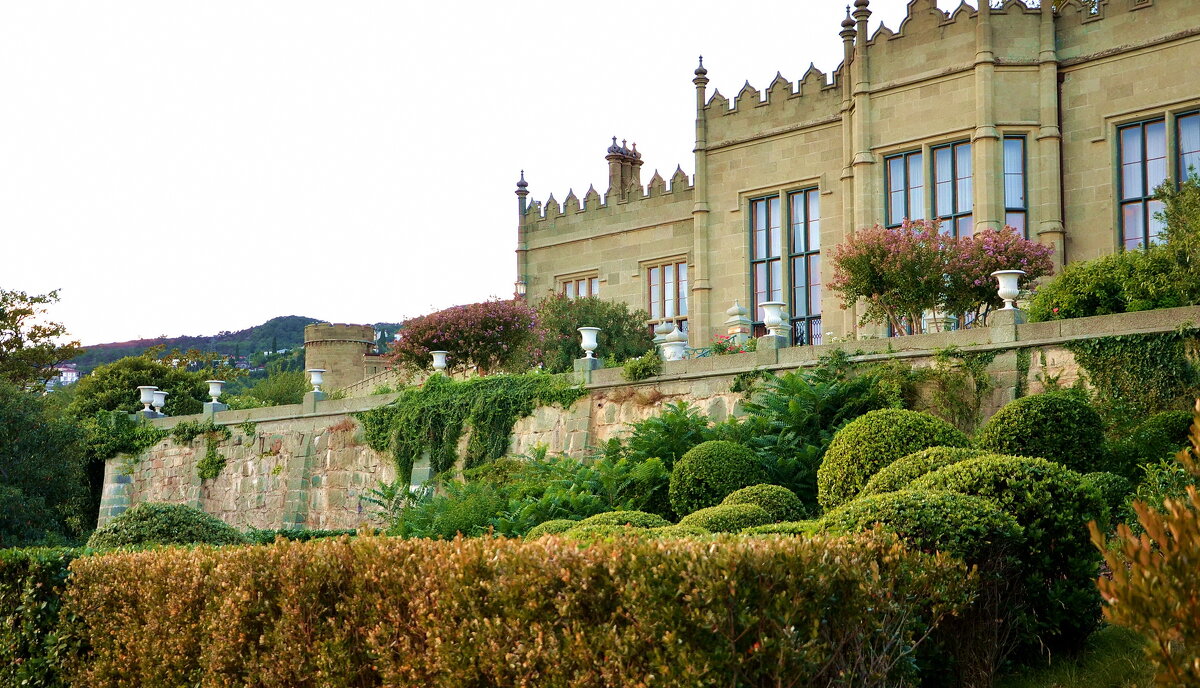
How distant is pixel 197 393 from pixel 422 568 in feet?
93.6

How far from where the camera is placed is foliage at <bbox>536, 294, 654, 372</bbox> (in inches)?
921

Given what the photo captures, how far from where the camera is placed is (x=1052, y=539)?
7.76 m

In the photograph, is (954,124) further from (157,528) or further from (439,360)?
(157,528)

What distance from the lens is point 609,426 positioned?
17.6m

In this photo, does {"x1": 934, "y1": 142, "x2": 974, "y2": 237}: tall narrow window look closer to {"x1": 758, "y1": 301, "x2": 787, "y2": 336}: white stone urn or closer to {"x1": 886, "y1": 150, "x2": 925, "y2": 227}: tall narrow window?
{"x1": 886, "y1": 150, "x2": 925, "y2": 227}: tall narrow window

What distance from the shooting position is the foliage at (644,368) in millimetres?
17234

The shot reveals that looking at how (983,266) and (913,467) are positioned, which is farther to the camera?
(983,266)

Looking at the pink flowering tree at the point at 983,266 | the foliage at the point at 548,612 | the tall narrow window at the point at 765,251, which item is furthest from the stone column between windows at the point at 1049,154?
the foliage at the point at 548,612

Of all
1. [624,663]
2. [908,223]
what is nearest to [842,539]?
[624,663]

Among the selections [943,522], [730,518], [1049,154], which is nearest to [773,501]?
[730,518]

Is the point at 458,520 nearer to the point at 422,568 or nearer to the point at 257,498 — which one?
the point at 422,568

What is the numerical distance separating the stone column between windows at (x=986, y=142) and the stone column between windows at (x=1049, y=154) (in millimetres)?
675

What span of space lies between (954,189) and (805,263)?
3649mm

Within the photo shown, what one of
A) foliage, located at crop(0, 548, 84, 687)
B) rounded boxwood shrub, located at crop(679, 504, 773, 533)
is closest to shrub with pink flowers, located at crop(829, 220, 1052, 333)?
rounded boxwood shrub, located at crop(679, 504, 773, 533)
